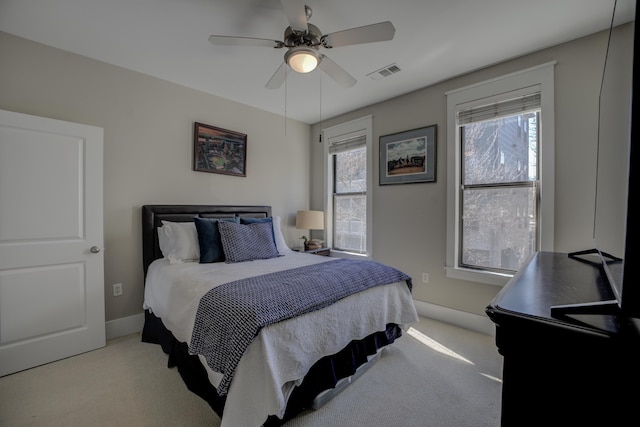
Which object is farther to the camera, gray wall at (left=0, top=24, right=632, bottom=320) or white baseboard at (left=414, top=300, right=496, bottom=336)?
white baseboard at (left=414, top=300, right=496, bottom=336)

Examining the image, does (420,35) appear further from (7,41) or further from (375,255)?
(7,41)

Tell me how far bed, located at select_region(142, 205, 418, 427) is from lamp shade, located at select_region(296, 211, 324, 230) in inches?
40.8

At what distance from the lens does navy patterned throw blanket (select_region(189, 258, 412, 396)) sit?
4.43ft

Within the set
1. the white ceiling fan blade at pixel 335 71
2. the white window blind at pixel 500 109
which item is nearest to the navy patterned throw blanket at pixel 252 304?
the white ceiling fan blade at pixel 335 71

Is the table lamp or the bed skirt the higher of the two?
the table lamp

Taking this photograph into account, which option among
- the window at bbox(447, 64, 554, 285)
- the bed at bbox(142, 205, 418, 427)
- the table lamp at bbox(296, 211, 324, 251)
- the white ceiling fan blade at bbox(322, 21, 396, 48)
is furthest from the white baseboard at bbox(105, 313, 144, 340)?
the window at bbox(447, 64, 554, 285)

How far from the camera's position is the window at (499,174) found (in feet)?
7.95

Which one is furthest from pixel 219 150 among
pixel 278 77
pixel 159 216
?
pixel 278 77

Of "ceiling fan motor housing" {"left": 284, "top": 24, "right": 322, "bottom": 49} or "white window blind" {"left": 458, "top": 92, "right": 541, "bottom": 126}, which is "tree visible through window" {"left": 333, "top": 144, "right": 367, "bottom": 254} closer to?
"white window blind" {"left": 458, "top": 92, "right": 541, "bottom": 126}

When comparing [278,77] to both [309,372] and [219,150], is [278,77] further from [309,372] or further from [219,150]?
[309,372]

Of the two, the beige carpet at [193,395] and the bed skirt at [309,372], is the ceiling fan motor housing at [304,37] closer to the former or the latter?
the bed skirt at [309,372]

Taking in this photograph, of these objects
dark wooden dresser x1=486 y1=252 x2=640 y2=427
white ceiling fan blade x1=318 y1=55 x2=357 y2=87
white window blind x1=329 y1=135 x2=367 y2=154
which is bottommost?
dark wooden dresser x1=486 y1=252 x2=640 y2=427

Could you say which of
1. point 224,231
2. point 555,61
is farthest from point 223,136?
point 555,61

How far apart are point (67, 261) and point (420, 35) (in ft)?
11.5
